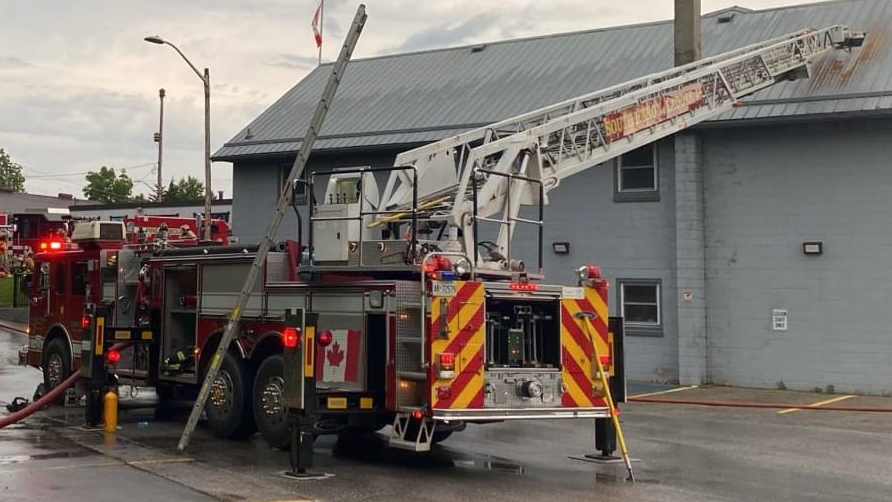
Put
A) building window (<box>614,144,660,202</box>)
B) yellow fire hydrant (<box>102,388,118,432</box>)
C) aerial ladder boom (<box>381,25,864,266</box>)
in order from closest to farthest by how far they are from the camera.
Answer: aerial ladder boom (<box>381,25,864,266</box>) < yellow fire hydrant (<box>102,388,118,432</box>) < building window (<box>614,144,660,202</box>)

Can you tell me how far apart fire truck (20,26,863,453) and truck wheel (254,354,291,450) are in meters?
0.02

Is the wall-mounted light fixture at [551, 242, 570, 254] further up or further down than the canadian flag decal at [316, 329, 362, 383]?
further up

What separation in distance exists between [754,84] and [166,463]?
42.7 ft

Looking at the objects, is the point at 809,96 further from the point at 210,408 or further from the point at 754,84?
the point at 210,408

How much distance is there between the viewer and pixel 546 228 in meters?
23.6

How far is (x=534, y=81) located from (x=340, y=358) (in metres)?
15.1

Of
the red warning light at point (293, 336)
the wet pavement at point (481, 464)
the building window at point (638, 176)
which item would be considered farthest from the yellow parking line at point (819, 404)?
the red warning light at point (293, 336)

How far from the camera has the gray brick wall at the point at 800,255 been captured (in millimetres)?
19984

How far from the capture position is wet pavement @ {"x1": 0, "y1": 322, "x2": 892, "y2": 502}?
9.80m

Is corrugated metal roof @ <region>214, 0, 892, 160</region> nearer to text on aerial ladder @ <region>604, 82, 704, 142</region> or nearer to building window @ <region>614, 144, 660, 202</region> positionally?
building window @ <region>614, 144, 660, 202</region>

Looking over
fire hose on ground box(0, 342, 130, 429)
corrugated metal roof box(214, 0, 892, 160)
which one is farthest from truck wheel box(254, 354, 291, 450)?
corrugated metal roof box(214, 0, 892, 160)

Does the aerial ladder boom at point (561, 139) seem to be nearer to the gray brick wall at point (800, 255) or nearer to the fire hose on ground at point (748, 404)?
the gray brick wall at point (800, 255)

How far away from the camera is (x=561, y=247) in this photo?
23312mm

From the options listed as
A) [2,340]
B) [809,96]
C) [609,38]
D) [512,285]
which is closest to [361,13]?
[512,285]
